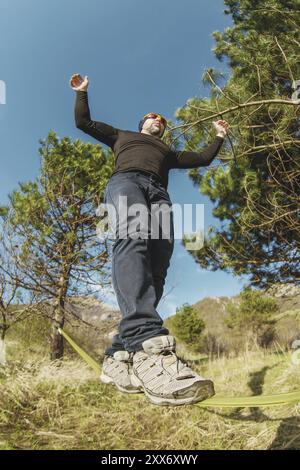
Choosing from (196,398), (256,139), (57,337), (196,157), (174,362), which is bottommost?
(196,398)

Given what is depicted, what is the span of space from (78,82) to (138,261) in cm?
117

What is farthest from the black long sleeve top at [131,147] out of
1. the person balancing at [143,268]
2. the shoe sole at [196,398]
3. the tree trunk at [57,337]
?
the tree trunk at [57,337]

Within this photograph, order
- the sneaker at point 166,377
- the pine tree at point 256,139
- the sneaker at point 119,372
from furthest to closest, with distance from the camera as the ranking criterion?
the pine tree at point 256,139, the sneaker at point 119,372, the sneaker at point 166,377

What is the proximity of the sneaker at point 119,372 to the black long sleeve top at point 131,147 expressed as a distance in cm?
96

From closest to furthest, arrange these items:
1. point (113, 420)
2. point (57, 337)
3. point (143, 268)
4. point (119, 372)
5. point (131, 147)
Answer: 1. point (143, 268)
2. point (119, 372)
3. point (131, 147)
4. point (113, 420)
5. point (57, 337)

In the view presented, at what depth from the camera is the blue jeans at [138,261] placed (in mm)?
1334

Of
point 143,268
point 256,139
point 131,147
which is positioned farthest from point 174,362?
point 256,139

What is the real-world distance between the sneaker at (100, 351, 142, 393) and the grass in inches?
56.2

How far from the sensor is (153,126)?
2.17 metres

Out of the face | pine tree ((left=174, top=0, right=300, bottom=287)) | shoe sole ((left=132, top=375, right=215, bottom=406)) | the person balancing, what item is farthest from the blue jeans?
pine tree ((left=174, top=0, right=300, bottom=287))

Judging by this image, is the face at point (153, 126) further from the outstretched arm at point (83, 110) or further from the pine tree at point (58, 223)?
the pine tree at point (58, 223)

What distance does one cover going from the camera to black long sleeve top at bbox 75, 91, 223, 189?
5.99 ft

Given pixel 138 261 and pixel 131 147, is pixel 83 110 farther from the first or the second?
pixel 138 261
